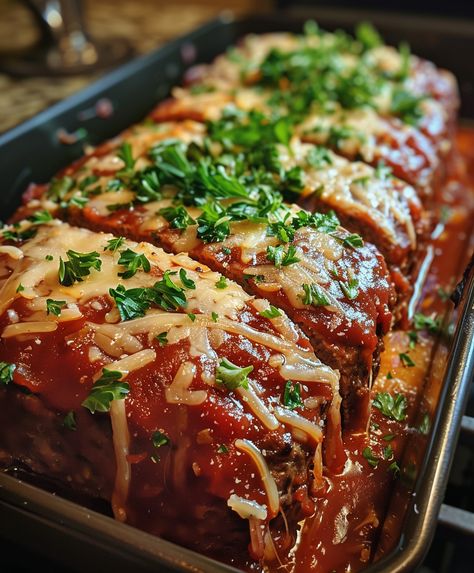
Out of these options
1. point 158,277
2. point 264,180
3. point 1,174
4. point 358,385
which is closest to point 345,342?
point 358,385

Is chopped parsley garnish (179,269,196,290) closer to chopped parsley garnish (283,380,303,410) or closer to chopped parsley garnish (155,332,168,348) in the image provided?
chopped parsley garnish (155,332,168,348)

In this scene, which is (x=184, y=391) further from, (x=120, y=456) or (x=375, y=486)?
(x=375, y=486)

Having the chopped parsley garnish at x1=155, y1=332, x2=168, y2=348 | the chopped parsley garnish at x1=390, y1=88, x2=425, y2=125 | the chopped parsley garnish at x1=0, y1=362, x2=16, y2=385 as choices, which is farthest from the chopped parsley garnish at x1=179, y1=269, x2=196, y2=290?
the chopped parsley garnish at x1=390, y1=88, x2=425, y2=125

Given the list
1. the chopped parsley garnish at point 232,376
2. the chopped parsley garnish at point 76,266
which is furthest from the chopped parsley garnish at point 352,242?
the chopped parsley garnish at point 76,266

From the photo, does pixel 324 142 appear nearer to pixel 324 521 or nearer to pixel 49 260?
pixel 49 260

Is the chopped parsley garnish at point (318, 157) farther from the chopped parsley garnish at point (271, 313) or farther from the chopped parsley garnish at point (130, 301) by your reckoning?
the chopped parsley garnish at point (130, 301)

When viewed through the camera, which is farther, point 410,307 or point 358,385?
point 410,307

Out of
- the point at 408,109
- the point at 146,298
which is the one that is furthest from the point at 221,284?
the point at 408,109
